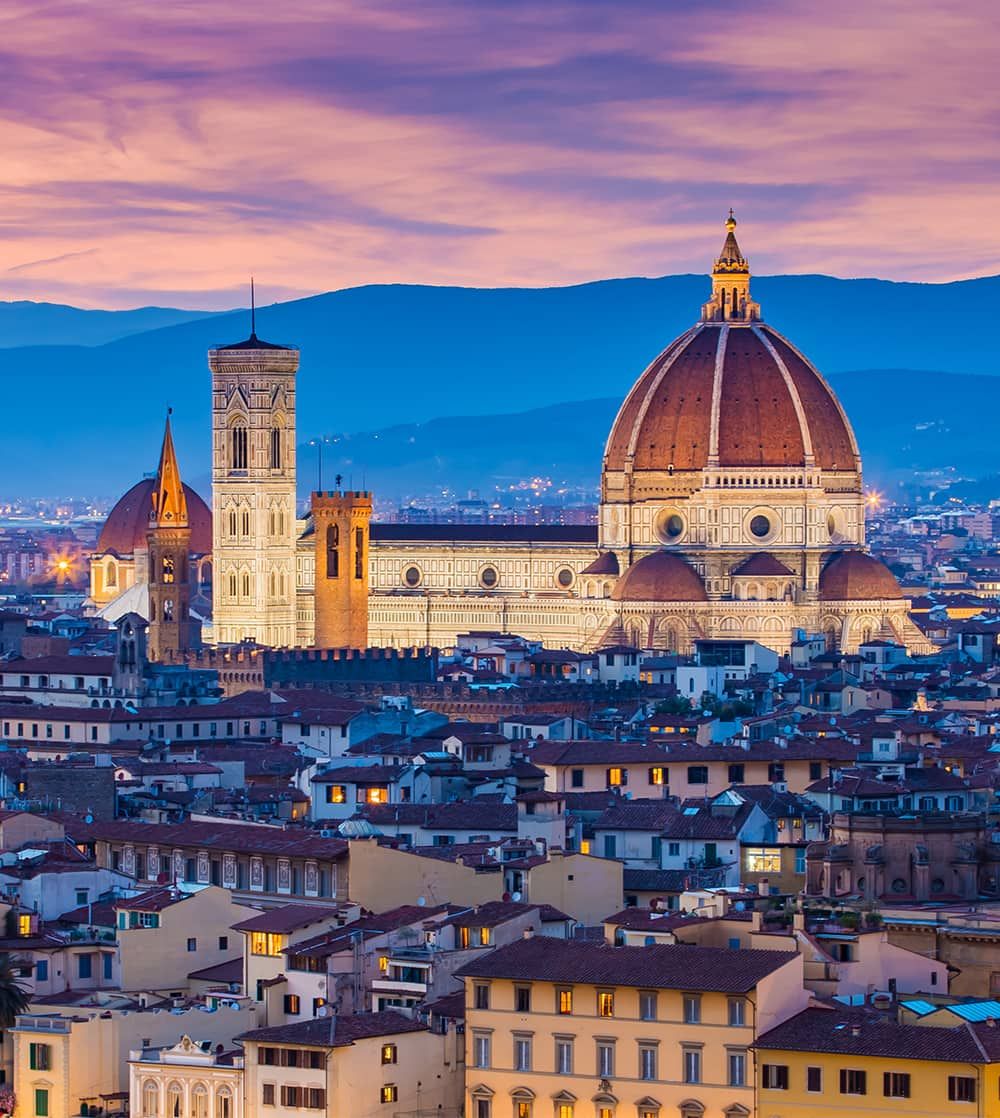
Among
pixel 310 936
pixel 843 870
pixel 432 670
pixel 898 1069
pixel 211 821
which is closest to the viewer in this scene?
pixel 898 1069

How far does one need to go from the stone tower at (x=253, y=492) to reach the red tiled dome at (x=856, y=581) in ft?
69.1

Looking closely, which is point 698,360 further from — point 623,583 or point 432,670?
point 432,670

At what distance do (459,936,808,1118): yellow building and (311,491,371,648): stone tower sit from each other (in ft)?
379

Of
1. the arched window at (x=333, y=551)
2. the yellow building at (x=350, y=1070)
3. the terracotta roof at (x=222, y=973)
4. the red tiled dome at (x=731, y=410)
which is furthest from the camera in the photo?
the red tiled dome at (x=731, y=410)

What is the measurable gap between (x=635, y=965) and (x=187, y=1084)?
5.03 meters

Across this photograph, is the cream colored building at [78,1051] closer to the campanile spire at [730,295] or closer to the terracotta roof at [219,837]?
the terracotta roof at [219,837]

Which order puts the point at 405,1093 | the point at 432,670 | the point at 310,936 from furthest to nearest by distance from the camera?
the point at 432,670, the point at 310,936, the point at 405,1093

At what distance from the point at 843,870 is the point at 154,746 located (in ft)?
116

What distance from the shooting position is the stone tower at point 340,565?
162375 mm

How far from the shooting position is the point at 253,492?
548 feet

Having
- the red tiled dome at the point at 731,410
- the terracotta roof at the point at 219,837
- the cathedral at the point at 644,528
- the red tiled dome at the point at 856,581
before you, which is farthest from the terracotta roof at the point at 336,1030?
the red tiled dome at the point at 731,410

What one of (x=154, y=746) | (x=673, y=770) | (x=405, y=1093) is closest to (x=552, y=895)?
(x=405, y=1093)

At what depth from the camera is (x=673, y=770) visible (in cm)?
7344

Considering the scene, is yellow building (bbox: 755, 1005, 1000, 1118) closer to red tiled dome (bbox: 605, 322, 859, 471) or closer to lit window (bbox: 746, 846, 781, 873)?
lit window (bbox: 746, 846, 781, 873)
